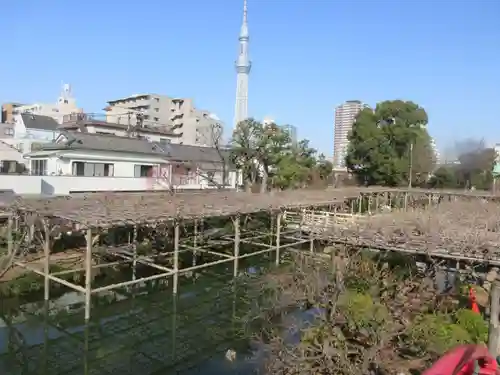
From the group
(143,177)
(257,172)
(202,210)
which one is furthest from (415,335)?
(257,172)

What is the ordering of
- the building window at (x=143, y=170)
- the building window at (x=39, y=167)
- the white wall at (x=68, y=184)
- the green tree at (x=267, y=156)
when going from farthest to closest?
1. the green tree at (x=267, y=156)
2. the building window at (x=143, y=170)
3. the building window at (x=39, y=167)
4. the white wall at (x=68, y=184)

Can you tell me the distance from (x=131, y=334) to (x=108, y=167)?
1503 centimetres

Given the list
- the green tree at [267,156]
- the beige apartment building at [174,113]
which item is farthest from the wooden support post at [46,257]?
the beige apartment building at [174,113]

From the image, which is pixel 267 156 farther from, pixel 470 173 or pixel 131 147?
pixel 470 173

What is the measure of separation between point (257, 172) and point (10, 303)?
21.1 metres

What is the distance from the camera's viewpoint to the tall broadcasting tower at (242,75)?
60.9m

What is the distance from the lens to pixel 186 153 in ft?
104

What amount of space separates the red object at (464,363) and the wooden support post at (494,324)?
199 inches

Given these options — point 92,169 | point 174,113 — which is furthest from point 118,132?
point 174,113

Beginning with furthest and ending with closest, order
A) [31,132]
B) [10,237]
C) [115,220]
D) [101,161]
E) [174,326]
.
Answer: [31,132] → [101,161] → [10,237] → [174,326] → [115,220]

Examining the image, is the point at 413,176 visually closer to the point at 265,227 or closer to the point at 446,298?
the point at 265,227

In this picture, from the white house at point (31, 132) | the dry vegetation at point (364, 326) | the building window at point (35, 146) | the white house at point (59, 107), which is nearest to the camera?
the dry vegetation at point (364, 326)

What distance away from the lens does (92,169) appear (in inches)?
963

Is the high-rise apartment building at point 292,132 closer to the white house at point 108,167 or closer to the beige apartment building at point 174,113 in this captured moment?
the white house at point 108,167
